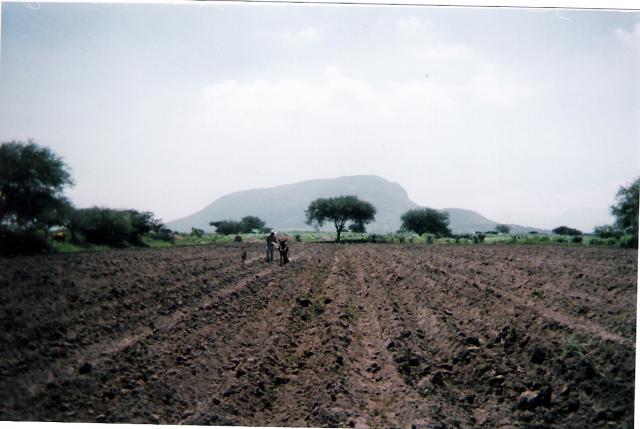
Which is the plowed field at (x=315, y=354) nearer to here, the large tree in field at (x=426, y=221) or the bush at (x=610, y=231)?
the bush at (x=610, y=231)

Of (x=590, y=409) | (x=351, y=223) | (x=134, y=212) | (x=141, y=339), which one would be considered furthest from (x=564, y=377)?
(x=351, y=223)

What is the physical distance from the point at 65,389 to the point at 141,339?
1520 mm

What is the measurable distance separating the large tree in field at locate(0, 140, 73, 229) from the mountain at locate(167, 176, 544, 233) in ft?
13.5

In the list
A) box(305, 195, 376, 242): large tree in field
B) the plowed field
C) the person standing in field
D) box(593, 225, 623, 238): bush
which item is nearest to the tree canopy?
the person standing in field

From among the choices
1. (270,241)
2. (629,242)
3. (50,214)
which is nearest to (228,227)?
(270,241)

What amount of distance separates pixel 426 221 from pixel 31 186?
30781 millimetres

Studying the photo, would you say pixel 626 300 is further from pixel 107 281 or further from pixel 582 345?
pixel 107 281

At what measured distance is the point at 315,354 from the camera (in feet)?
21.0

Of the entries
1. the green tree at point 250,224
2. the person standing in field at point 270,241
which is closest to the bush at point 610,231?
the person standing in field at point 270,241

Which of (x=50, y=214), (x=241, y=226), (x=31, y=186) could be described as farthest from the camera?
(x=241, y=226)

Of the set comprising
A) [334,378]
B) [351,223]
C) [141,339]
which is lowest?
[334,378]

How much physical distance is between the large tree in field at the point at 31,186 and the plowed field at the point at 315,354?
1577mm

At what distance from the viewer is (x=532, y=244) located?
2500cm

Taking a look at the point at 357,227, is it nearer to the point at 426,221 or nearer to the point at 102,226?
the point at 426,221
